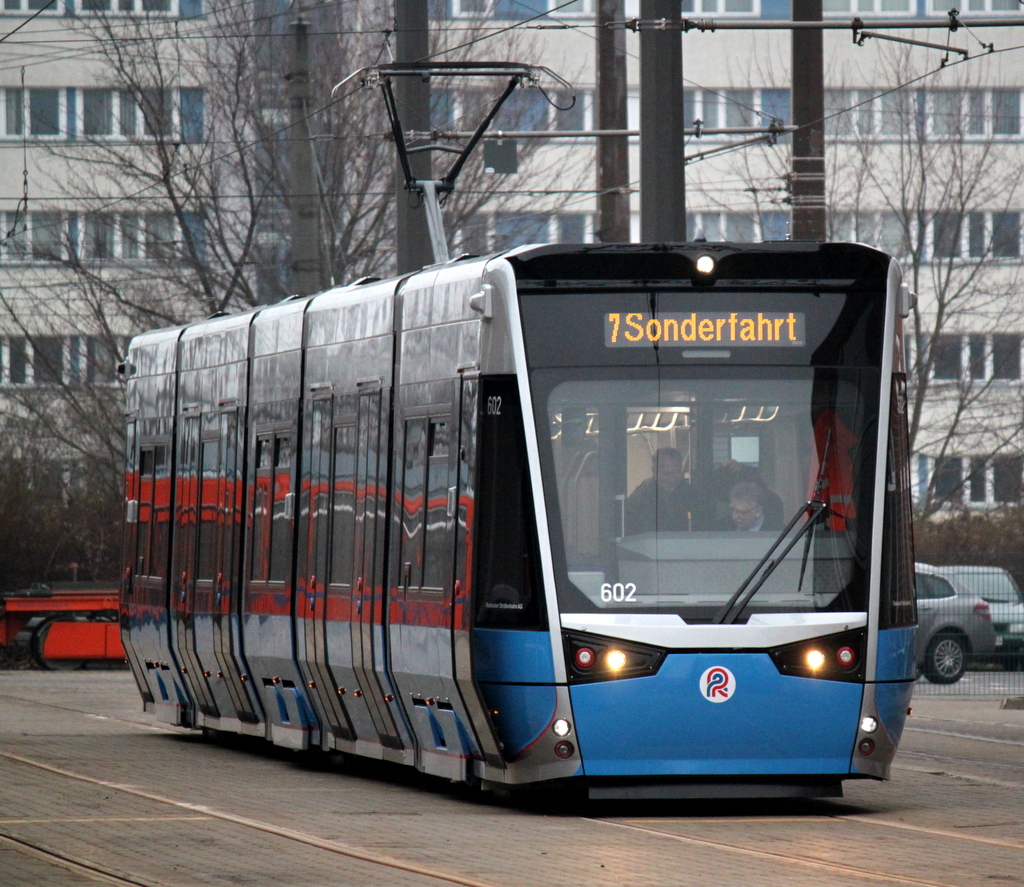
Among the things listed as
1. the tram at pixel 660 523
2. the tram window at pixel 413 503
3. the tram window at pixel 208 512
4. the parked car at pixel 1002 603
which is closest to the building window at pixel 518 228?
the parked car at pixel 1002 603

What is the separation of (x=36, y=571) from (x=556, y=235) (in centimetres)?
1160

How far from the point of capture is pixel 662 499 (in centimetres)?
1192

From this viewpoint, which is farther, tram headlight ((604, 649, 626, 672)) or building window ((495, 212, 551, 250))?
building window ((495, 212, 551, 250))

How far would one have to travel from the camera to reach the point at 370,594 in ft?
45.2

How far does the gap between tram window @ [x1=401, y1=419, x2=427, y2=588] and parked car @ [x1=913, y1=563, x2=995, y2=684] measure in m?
15.4

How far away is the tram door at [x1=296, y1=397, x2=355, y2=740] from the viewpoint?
14.7m

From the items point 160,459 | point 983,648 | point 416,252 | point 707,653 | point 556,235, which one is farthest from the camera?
point 556,235

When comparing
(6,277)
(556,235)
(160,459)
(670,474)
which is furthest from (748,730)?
(6,277)

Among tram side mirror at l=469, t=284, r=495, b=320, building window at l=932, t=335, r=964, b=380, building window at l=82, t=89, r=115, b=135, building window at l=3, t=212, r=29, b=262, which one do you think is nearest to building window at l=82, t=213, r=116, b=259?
building window at l=3, t=212, r=29, b=262

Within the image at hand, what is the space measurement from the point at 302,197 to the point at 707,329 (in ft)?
39.0

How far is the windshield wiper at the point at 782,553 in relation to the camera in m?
11.7

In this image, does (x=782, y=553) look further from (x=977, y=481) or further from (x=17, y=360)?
(x=977, y=481)

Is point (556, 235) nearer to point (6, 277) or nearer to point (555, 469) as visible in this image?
point (6, 277)

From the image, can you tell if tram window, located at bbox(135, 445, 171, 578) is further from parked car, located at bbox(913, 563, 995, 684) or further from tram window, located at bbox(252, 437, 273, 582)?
parked car, located at bbox(913, 563, 995, 684)
